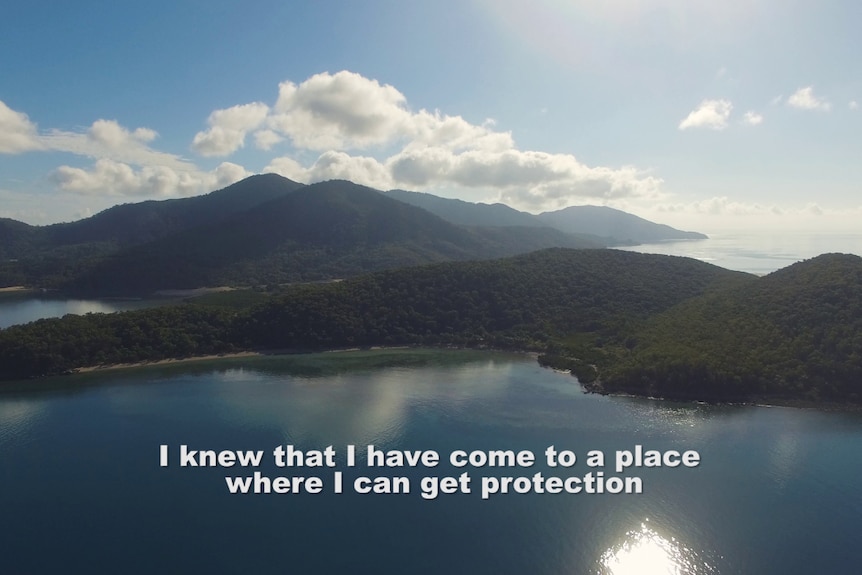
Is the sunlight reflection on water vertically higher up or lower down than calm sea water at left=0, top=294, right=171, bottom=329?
lower down

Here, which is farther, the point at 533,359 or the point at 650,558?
the point at 533,359

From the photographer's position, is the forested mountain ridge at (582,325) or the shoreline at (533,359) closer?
the shoreline at (533,359)

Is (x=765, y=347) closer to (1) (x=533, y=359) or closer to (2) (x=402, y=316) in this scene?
(1) (x=533, y=359)

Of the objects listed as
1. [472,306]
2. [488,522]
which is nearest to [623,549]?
[488,522]

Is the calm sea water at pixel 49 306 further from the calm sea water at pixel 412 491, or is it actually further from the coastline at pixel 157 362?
the calm sea water at pixel 412 491

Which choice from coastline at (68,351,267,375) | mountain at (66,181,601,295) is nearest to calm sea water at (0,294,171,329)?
mountain at (66,181,601,295)

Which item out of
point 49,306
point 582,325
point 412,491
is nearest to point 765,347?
point 582,325

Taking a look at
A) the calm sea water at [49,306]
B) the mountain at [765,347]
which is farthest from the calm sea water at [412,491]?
the calm sea water at [49,306]

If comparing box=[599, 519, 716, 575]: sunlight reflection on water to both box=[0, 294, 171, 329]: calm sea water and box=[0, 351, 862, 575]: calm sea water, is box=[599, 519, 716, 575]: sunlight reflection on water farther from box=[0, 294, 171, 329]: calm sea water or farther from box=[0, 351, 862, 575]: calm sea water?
box=[0, 294, 171, 329]: calm sea water

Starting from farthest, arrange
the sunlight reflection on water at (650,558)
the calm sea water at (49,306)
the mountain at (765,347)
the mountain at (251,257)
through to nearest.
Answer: the mountain at (251,257), the calm sea water at (49,306), the mountain at (765,347), the sunlight reflection on water at (650,558)
